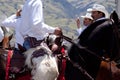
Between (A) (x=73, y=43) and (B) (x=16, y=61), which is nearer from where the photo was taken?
(A) (x=73, y=43)

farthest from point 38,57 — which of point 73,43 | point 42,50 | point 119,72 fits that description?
point 119,72

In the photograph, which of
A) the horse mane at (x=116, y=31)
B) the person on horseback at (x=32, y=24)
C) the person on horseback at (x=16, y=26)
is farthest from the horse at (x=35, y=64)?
the horse mane at (x=116, y=31)

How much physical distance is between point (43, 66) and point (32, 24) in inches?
34.6

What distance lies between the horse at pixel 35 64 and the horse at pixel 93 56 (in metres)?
0.38

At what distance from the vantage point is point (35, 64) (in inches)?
318

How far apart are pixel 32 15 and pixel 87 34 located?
122cm

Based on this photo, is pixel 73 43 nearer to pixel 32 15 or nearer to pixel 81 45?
pixel 81 45

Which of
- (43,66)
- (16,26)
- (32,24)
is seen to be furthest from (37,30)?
(43,66)

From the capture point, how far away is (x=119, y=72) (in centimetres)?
777

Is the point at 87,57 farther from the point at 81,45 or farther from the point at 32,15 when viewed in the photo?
the point at 32,15

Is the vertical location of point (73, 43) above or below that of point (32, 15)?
below

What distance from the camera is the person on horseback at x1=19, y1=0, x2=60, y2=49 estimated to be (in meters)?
8.25

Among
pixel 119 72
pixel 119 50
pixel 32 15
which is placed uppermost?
pixel 32 15

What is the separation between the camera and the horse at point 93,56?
25.1ft
